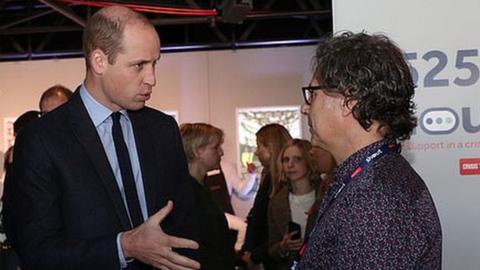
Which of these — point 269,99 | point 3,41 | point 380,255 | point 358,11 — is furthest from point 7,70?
point 380,255

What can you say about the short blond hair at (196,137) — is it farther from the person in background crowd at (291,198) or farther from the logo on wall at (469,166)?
the logo on wall at (469,166)

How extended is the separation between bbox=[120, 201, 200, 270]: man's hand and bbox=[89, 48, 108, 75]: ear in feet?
1.36

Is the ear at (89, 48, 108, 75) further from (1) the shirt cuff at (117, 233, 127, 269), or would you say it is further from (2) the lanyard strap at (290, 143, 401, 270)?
(2) the lanyard strap at (290, 143, 401, 270)

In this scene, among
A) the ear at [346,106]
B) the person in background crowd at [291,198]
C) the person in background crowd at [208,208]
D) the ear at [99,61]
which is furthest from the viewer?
the person in background crowd at [291,198]

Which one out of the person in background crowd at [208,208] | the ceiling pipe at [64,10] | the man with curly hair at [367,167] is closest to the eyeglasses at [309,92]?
the man with curly hair at [367,167]

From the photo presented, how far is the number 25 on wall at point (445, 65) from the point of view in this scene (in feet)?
8.43

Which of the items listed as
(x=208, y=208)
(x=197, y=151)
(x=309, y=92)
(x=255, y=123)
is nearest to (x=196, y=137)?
(x=197, y=151)

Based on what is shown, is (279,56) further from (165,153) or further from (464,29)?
(165,153)

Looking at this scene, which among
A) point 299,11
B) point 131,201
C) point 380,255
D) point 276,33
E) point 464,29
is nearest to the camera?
point 380,255

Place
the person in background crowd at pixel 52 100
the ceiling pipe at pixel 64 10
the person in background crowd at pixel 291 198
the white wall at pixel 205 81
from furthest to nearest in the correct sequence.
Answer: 1. the white wall at pixel 205 81
2. the ceiling pipe at pixel 64 10
3. the person in background crowd at pixel 291 198
4. the person in background crowd at pixel 52 100

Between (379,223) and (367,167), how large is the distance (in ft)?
0.42

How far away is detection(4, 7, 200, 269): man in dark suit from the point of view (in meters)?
1.89

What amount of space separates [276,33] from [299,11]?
0.70m

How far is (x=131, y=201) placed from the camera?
2.02 metres
